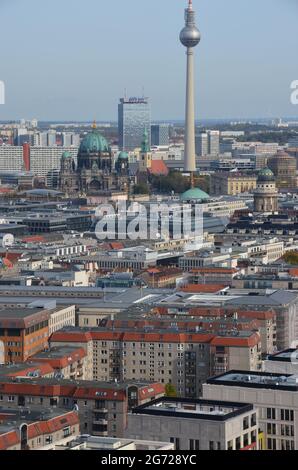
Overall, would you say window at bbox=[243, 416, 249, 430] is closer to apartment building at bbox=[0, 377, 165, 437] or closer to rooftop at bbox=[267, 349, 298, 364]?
apartment building at bbox=[0, 377, 165, 437]

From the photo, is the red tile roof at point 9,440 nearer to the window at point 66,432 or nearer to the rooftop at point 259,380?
the window at point 66,432

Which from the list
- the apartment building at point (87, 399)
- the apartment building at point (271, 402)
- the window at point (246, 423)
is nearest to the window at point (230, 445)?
the window at point (246, 423)

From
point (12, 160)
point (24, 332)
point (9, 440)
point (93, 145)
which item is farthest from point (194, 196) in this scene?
point (9, 440)

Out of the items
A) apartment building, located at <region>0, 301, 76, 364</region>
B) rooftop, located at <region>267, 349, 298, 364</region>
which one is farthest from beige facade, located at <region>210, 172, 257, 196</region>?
rooftop, located at <region>267, 349, 298, 364</region>

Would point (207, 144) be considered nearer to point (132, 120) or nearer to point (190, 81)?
point (132, 120)

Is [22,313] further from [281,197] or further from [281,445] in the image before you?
[281,197]
